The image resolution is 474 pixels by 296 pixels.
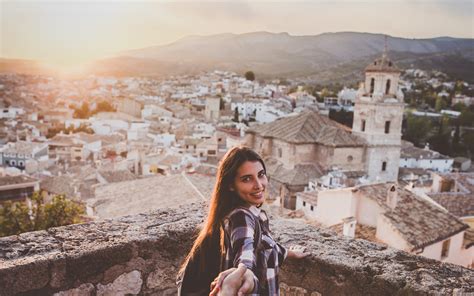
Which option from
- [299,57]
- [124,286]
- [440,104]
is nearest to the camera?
[124,286]

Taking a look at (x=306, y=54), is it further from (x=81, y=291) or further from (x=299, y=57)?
(x=81, y=291)

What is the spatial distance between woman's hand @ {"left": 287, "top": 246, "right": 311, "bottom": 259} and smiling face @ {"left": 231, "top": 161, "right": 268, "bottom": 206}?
61cm

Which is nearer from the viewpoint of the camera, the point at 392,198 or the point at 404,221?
the point at 404,221

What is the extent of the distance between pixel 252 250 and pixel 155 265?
1.03 meters

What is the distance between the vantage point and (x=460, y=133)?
50.8 metres

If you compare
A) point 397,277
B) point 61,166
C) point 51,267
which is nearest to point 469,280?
point 397,277

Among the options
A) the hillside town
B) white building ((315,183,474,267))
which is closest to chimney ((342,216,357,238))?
the hillside town

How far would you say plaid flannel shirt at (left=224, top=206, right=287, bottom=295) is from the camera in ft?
5.94

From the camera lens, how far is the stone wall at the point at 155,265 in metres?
2.24

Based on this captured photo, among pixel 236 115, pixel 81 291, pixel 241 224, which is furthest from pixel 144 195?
pixel 236 115

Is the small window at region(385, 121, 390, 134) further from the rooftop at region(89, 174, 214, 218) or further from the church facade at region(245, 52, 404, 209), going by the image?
the rooftop at region(89, 174, 214, 218)

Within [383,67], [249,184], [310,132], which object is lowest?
[310,132]

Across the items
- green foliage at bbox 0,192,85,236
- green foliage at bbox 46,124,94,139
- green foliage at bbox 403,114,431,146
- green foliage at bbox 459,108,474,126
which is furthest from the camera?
green foliage at bbox 459,108,474,126

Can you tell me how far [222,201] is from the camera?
202cm
